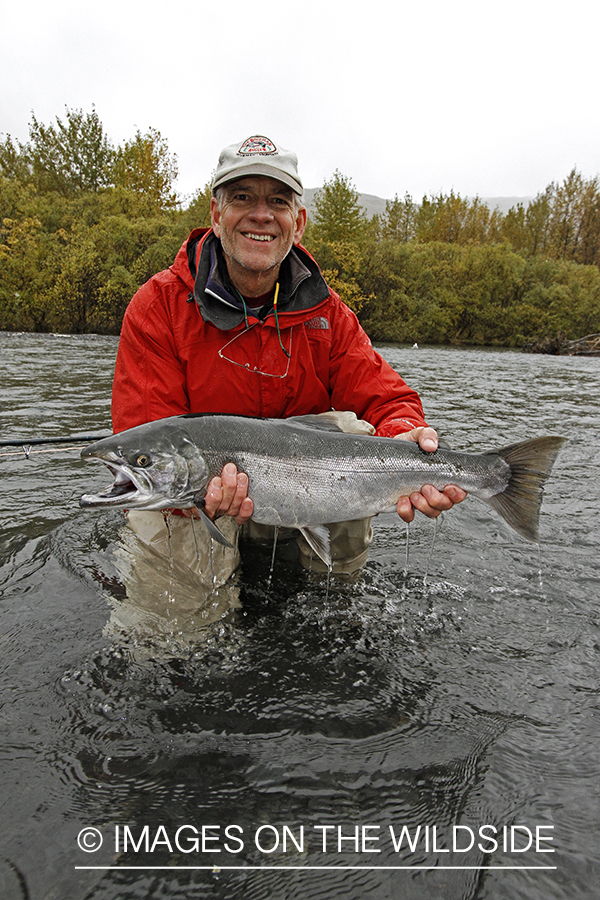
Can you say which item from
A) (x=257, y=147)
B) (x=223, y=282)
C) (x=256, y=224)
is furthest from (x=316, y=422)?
(x=257, y=147)

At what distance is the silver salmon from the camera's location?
9.36ft

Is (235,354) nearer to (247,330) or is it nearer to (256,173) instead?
(247,330)

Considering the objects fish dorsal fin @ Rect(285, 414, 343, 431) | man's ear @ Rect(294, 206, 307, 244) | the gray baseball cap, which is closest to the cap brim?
the gray baseball cap

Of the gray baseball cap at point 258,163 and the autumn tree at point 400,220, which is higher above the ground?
the autumn tree at point 400,220

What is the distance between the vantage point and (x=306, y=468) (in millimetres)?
3129

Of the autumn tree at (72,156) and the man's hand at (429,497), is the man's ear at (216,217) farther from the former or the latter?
the autumn tree at (72,156)

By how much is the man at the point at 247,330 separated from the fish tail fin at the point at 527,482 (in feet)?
1.48

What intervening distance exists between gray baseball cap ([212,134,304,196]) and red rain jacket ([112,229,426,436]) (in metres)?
0.47

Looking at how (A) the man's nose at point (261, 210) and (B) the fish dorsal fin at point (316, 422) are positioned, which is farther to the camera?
(A) the man's nose at point (261, 210)

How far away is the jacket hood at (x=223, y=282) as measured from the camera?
12.0 feet

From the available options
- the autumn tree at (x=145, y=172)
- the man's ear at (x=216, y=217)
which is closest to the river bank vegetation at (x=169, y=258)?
the autumn tree at (x=145, y=172)

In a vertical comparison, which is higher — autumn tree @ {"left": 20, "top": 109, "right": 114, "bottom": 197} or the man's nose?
autumn tree @ {"left": 20, "top": 109, "right": 114, "bottom": 197}

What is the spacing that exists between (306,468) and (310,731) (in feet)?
4.37

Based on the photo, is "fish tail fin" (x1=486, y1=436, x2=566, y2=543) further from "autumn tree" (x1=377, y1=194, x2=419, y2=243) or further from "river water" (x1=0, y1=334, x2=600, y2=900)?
"autumn tree" (x1=377, y1=194, x2=419, y2=243)
